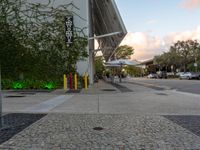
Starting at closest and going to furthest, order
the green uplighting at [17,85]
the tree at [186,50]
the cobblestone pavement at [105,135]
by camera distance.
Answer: the cobblestone pavement at [105,135] < the green uplighting at [17,85] < the tree at [186,50]

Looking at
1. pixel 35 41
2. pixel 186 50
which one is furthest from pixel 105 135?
pixel 186 50

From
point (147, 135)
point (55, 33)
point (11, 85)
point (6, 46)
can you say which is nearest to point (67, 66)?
point (55, 33)

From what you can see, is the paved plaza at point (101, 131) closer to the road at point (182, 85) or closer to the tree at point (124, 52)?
Result: the road at point (182, 85)

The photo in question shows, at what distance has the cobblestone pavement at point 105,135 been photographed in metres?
5.08

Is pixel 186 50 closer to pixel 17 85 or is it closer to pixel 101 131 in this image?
pixel 17 85

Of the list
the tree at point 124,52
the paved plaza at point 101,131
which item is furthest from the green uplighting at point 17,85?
the tree at point 124,52

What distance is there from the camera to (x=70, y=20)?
21.1 ft

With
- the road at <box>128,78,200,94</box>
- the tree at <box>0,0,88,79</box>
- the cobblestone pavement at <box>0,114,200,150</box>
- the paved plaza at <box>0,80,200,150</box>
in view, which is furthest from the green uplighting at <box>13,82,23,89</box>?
the tree at <box>0,0,88,79</box>

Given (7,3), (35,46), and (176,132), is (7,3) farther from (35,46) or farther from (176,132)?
(176,132)

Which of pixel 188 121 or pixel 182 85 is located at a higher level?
pixel 182 85

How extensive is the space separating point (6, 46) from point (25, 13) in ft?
2.72

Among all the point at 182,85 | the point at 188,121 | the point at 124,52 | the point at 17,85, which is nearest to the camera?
the point at 188,121

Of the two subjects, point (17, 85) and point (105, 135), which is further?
point (17, 85)

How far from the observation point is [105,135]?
5.88 metres
